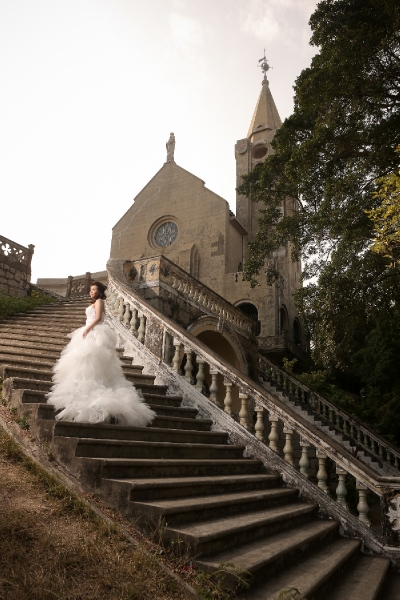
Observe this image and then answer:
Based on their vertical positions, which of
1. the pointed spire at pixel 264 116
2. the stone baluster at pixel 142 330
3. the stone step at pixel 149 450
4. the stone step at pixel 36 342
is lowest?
the stone step at pixel 149 450

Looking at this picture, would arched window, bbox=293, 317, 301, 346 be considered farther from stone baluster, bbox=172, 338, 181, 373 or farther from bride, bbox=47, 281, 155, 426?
bride, bbox=47, 281, 155, 426

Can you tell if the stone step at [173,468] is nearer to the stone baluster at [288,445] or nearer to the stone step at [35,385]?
the stone baluster at [288,445]

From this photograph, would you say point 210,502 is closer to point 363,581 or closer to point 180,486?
point 180,486

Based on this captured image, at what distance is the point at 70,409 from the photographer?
4.32 metres

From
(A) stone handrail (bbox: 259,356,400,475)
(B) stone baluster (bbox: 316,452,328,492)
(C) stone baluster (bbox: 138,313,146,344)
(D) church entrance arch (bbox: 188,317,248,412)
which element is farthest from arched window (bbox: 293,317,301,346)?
(B) stone baluster (bbox: 316,452,328,492)

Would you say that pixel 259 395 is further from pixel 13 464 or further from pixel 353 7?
pixel 353 7

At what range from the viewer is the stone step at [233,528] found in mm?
3096

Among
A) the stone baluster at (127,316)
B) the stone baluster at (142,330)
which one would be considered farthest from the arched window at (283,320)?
the stone baluster at (142,330)

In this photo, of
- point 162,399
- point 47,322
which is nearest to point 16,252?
point 47,322

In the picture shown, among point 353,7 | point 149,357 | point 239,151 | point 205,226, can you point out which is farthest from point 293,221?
point 239,151

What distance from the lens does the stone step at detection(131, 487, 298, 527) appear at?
3277mm

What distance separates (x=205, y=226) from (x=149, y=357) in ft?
62.3

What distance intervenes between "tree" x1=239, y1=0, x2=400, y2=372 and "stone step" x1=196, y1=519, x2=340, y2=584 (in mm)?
6486

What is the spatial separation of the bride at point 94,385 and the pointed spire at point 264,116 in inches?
1180
